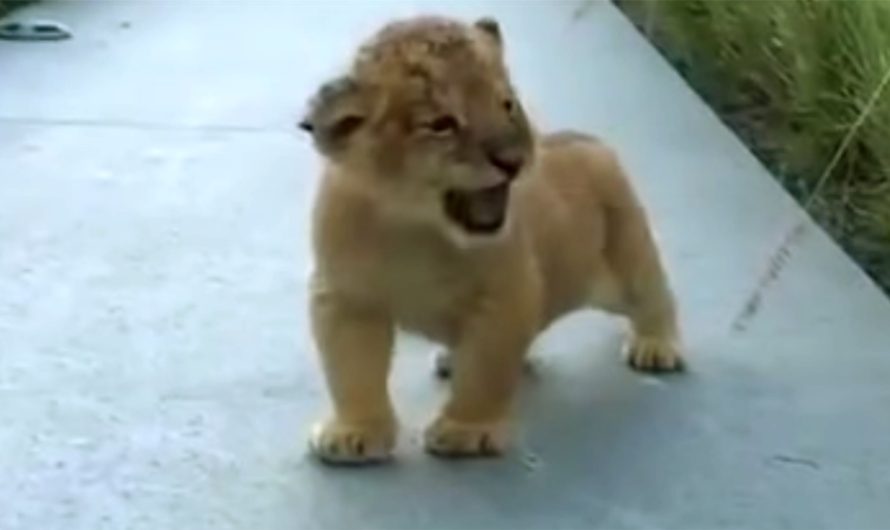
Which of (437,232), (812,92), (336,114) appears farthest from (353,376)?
(812,92)

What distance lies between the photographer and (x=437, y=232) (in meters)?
3.10

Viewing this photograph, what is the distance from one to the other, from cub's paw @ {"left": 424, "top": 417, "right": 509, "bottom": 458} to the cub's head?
302 mm

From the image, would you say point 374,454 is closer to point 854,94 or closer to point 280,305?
point 280,305

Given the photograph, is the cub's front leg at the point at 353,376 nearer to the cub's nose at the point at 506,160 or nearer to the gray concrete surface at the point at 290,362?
the gray concrete surface at the point at 290,362

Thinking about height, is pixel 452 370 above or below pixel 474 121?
below

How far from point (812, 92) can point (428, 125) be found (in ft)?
7.33

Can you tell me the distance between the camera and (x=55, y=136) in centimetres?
Answer: 511

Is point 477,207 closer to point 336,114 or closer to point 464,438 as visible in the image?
point 336,114

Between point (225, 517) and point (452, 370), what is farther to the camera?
point (452, 370)

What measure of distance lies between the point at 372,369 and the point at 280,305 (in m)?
0.74

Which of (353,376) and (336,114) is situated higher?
(336,114)

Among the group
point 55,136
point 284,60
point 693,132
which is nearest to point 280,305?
point 55,136

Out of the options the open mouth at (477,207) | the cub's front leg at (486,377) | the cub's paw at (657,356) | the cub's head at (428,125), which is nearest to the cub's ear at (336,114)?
the cub's head at (428,125)

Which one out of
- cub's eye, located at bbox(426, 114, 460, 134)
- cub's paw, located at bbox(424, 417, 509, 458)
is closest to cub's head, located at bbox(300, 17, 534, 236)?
cub's eye, located at bbox(426, 114, 460, 134)
